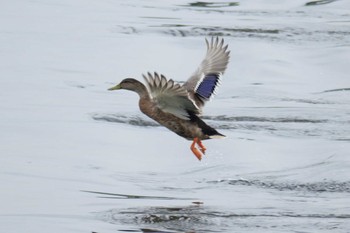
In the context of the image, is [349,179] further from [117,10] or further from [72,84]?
[117,10]

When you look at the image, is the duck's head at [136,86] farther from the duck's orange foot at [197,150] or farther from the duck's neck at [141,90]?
the duck's orange foot at [197,150]

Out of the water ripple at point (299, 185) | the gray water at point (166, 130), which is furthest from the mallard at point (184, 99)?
the water ripple at point (299, 185)

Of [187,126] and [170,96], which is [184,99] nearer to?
[170,96]

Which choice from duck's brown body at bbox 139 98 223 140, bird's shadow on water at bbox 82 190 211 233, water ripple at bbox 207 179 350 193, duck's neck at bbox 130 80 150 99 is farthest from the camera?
duck's brown body at bbox 139 98 223 140

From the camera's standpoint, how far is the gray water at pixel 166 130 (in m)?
9.02

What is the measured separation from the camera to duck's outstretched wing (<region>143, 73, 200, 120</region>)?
396 inches

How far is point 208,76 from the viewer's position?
1148 cm

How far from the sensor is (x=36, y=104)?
1321 cm

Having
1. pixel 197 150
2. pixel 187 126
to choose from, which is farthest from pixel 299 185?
pixel 187 126

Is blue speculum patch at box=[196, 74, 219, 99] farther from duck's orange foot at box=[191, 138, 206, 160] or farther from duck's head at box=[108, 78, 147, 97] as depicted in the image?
duck's head at box=[108, 78, 147, 97]

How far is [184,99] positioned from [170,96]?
16 centimetres

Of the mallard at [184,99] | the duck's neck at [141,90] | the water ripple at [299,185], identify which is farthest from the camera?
the duck's neck at [141,90]

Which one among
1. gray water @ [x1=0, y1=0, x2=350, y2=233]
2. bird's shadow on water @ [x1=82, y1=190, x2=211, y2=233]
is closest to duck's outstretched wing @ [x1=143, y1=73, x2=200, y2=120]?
gray water @ [x1=0, y1=0, x2=350, y2=233]

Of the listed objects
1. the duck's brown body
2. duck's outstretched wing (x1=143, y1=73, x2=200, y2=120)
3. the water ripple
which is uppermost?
duck's outstretched wing (x1=143, y1=73, x2=200, y2=120)
